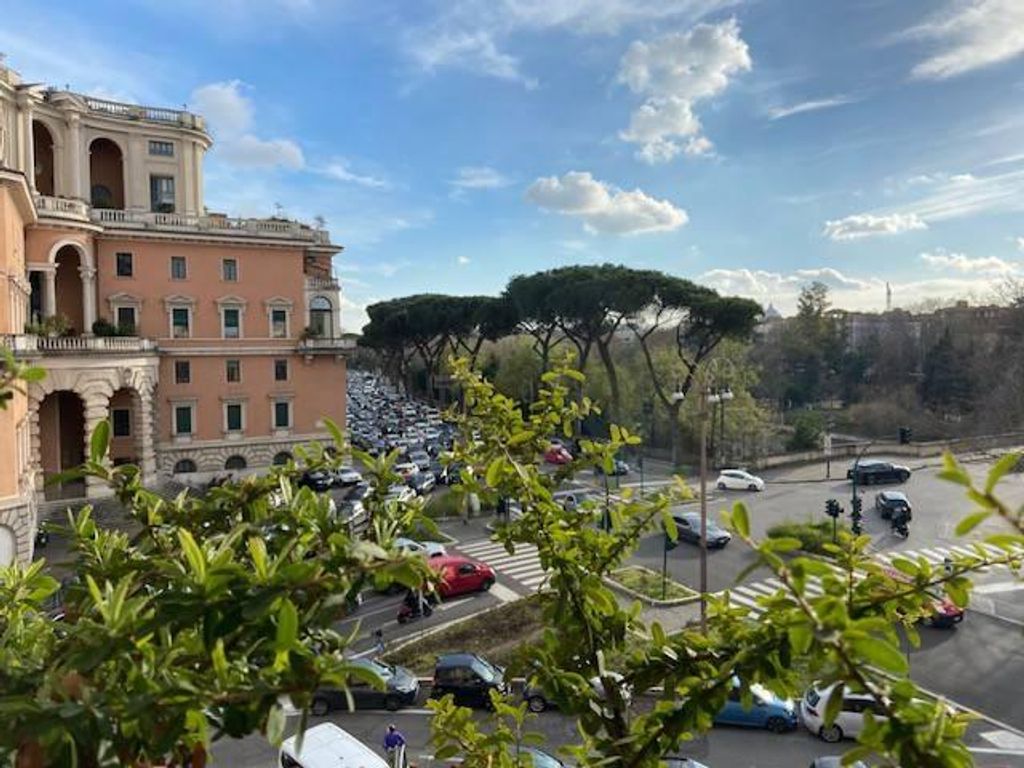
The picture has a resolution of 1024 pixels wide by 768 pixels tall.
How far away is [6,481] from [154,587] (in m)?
20.6

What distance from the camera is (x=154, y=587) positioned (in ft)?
9.80

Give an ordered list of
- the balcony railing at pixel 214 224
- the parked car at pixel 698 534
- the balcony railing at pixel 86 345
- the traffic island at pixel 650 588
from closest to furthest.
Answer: the traffic island at pixel 650 588 → the balcony railing at pixel 86 345 → the parked car at pixel 698 534 → the balcony railing at pixel 214 224

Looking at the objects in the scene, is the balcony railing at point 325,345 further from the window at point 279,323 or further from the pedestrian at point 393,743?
the pedestrian at point 393,743

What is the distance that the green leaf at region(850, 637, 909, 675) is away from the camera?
179cm

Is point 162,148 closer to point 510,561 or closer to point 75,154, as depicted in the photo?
point 75,154

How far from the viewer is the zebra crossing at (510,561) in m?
22.5

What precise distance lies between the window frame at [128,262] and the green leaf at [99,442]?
3273 centimetres

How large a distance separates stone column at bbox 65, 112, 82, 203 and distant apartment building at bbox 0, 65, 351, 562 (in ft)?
0.21

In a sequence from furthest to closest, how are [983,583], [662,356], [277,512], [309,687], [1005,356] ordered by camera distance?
[1005,356]
[662,356]
[983,583]
[277,512]
[309,687]

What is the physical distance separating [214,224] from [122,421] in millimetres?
10048

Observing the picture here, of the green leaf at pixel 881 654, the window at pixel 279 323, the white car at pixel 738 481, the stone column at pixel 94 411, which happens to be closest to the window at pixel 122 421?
the stone column at pixel 94 411

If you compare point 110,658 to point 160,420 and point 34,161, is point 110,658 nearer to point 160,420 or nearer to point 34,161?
point 160,420

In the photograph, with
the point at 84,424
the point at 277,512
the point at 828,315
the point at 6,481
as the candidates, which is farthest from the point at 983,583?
the point at 828,315

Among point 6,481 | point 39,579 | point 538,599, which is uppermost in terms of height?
point 39,579
